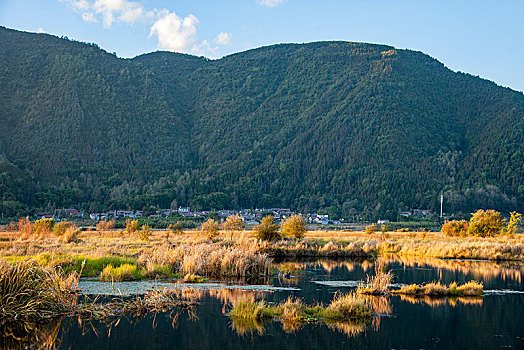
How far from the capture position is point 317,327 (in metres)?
17.5

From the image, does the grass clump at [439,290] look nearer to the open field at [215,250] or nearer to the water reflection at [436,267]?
the water reflection at [436,267]

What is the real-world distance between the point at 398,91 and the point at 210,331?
163328 millimetres

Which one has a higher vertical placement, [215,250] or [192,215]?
[215,250]

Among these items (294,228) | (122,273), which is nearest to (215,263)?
(122,273)

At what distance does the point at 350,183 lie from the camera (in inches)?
5645

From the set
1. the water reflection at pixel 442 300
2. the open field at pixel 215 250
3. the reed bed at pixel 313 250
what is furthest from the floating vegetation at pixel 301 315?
the reed bed at pixel 313 250

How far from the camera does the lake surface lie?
51.3 ft

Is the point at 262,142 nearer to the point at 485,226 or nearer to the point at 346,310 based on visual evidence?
the point at 485,226

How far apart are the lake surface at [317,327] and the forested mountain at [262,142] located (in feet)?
281

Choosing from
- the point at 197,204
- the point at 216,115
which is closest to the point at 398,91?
the point at 216,115

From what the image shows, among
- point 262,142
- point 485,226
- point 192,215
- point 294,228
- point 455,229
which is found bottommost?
point 192,215

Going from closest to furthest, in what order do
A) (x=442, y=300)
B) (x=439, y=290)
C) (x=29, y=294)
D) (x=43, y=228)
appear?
(x=29, y=294)
(x=442, y=300)
(x=439, y=290)
(x=43, y=228)

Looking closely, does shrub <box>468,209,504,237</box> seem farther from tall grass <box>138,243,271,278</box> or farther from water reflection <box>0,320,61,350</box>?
water reflection <box>0,320,61,350</box>

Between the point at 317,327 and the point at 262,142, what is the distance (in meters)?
154
